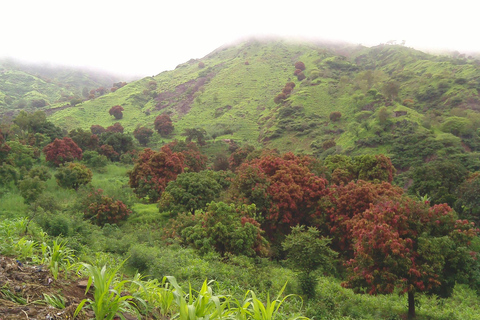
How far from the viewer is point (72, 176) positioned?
18.5 meters

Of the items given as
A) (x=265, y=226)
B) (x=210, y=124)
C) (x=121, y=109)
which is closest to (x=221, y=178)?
(x=265, y=226)

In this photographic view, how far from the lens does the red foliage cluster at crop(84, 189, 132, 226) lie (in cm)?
1386

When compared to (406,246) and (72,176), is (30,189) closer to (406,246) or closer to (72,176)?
(72,176)

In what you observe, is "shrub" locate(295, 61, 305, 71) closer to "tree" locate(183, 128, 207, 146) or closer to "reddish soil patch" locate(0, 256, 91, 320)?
"tree" locate(183, 128, 207, 146)

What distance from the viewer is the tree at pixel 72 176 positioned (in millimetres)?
18453

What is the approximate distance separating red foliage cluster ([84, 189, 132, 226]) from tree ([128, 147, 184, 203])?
3.51 metres

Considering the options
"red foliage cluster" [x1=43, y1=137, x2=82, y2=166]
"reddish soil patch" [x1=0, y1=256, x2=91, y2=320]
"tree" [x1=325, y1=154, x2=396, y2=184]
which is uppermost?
"reddish soil patch" [x1=0, y1=256, x2=91, y2=320]

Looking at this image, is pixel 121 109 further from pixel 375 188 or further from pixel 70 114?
pixel 375 188

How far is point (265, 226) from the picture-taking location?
1435 centimetres

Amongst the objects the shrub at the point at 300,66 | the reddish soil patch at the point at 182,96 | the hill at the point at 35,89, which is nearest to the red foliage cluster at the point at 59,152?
the reddish soil patch at the point at 182,96

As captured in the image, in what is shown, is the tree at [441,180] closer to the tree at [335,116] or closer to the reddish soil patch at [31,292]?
the reddish soil patch at [31,292]

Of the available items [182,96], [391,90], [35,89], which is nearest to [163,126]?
[182,96]

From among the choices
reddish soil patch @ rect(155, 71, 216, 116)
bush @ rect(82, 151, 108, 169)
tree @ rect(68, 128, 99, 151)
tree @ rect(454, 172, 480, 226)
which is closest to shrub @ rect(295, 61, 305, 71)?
reddish soil patch @ rect(155, 71, 216, 116)

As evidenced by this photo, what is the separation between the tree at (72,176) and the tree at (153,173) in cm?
321
